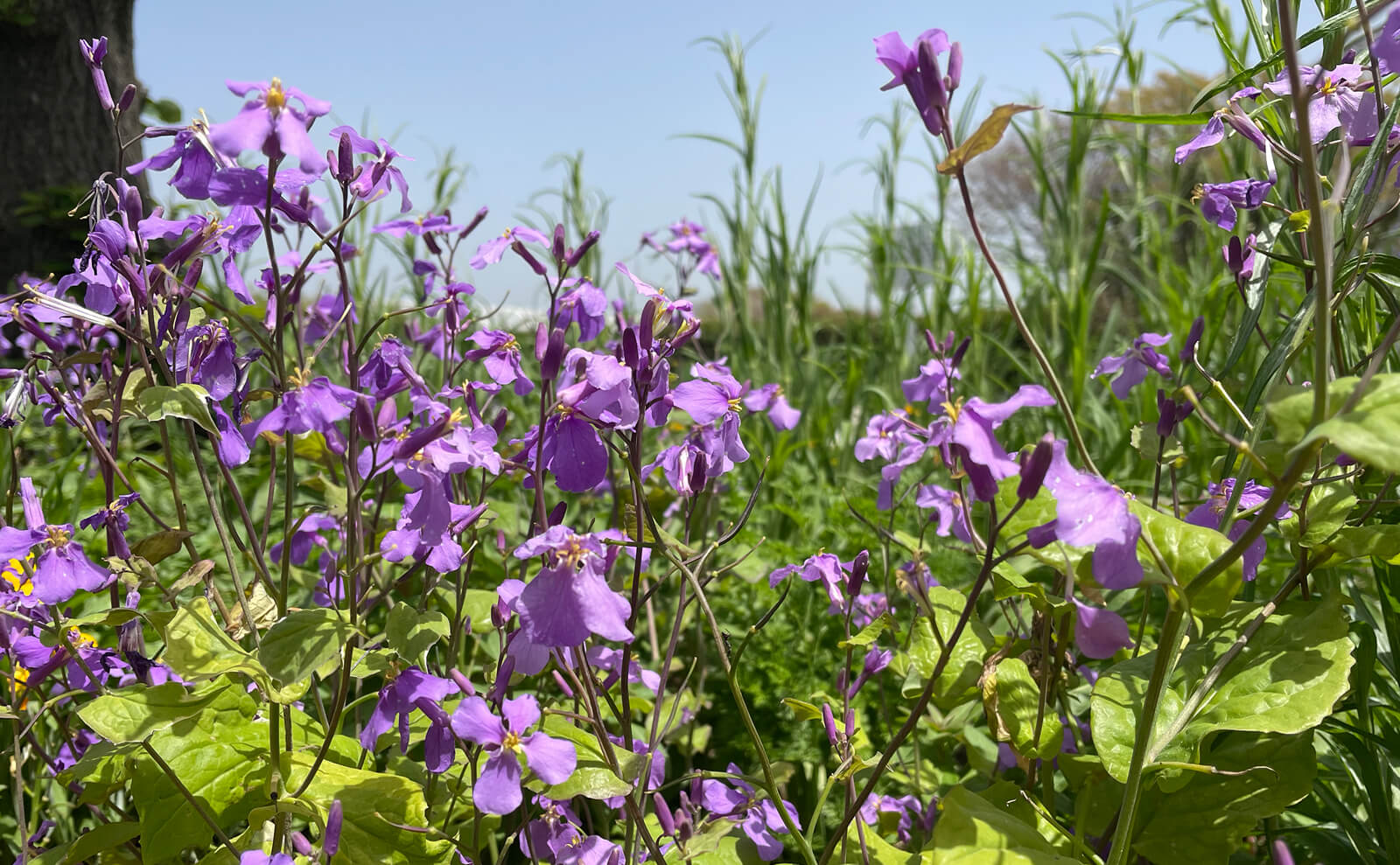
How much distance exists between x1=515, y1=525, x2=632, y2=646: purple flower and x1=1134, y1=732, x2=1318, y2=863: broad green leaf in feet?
2.88

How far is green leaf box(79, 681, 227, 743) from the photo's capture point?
1.06 m

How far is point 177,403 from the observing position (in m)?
0.97

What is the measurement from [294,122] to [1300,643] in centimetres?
139

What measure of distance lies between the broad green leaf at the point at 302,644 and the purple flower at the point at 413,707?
0.18 meters

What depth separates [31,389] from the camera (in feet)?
4.62

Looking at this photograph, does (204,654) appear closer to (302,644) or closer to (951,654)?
(302,644)

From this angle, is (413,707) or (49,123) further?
(49,123)

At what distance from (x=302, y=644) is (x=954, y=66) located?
3.14 ft

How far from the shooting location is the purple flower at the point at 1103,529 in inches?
34.4

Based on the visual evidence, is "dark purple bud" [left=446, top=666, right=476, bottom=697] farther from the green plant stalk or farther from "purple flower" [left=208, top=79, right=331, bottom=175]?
the green plant stalk

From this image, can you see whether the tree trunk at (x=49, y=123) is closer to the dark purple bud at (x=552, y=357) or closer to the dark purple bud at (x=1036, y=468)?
the dark purple bud at (x=552, y=357)

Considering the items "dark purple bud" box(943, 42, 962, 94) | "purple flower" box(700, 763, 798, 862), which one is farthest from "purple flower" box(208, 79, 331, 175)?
"purple flower" box(700, 763, 798, 862)

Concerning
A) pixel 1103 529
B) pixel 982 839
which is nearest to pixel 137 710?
pixel 982 839

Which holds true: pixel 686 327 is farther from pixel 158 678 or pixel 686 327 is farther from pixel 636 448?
pixel 158 678
